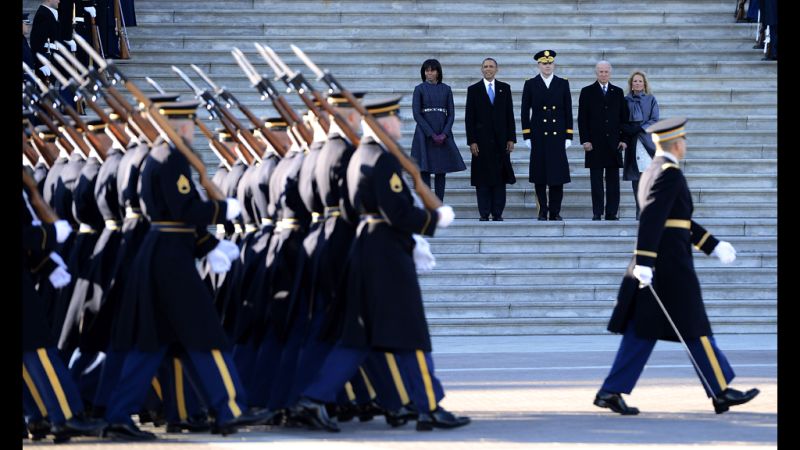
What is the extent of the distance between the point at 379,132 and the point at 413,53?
11.0m

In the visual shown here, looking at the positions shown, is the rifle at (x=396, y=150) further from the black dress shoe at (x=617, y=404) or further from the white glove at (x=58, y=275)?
the white glove at (x=58, y=275)

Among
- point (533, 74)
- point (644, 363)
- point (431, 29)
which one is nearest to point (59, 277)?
point (644, 363)

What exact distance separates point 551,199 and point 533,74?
3.25m

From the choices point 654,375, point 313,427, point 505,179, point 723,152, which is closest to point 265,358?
point 313,427

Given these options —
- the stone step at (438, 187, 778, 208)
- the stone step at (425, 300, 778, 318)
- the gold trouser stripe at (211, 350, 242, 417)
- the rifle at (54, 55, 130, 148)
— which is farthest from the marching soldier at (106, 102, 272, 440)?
the stone step at (438, 187, 778, 208)

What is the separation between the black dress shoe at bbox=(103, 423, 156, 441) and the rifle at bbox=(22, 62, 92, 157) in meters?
2.08

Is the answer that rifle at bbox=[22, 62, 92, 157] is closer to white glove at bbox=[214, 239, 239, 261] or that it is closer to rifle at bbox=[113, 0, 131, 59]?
white glove at bbox=[214, 239, 239, 261]

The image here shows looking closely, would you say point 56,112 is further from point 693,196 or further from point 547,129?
point 693,196

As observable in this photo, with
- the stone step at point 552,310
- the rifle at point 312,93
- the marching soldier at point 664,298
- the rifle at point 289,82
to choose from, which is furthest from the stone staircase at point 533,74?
the rifle at point 312,93

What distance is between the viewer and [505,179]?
1731cm

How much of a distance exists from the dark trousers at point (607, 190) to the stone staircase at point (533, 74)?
0.82 feet

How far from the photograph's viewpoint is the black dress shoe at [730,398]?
33.2ft

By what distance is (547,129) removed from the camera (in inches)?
683

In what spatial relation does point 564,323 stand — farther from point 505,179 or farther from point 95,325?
point 95,325
